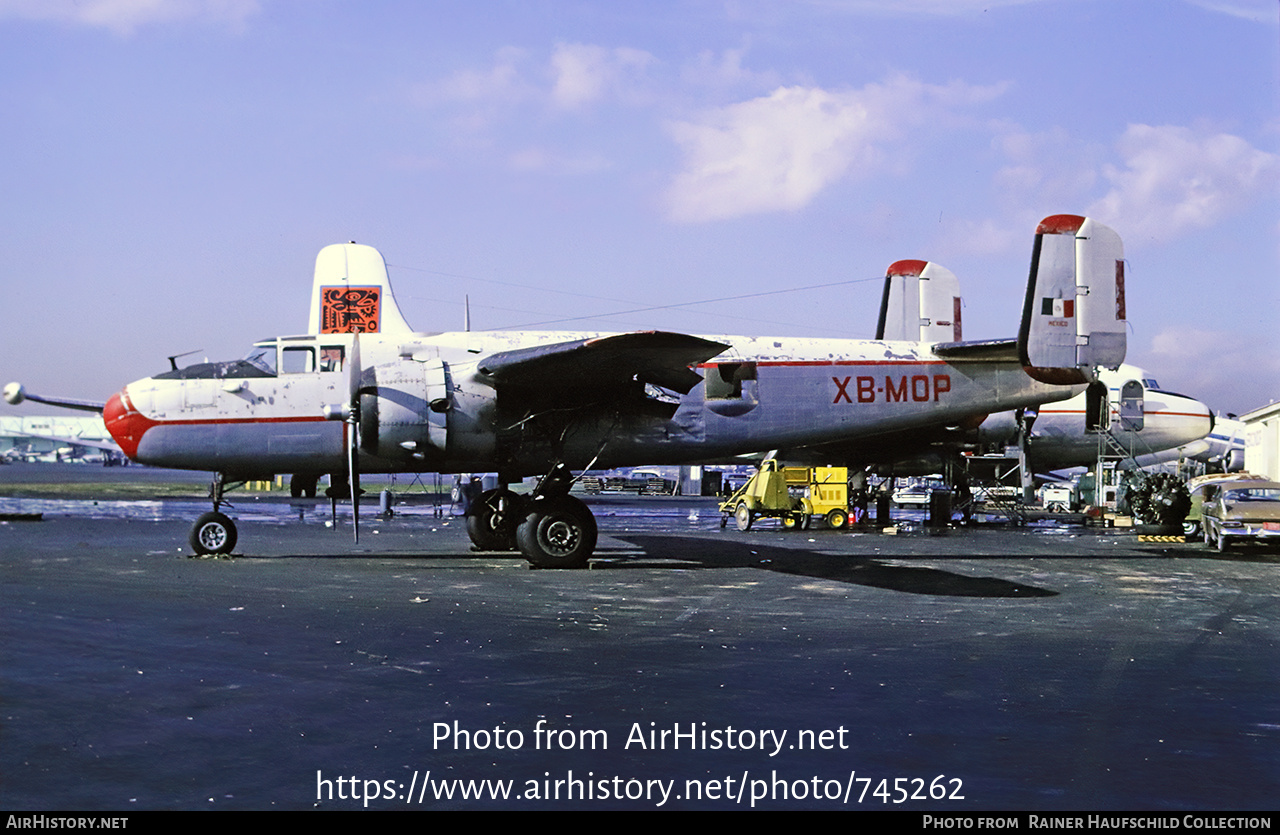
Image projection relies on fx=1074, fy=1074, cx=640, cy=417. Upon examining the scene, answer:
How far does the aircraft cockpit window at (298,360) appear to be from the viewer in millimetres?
19812

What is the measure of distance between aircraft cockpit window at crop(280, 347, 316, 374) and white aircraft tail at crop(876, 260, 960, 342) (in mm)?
15791

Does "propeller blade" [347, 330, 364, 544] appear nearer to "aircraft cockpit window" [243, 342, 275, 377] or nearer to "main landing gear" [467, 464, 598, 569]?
"aircraft cockpit window" [243, 342, 275, 377]

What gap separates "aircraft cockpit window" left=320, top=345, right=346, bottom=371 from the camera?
19.9 m

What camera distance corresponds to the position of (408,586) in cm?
1606

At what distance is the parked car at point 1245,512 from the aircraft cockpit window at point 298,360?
20547 mm

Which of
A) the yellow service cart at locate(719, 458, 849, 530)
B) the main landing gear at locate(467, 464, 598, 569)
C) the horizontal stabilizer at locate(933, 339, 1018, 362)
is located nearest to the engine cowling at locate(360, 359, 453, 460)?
the main landing gear at locate(467, 464, 598, 569)

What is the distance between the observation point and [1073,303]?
22.7 m

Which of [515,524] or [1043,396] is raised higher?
[1043,396]

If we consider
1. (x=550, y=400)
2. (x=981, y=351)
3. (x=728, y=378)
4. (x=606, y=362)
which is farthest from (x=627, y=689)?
(x=981, y=351)

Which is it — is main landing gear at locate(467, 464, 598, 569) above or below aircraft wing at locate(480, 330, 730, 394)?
below

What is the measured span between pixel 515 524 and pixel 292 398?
547 cm

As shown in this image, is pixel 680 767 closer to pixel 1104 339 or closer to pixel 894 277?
pixel 1104 339

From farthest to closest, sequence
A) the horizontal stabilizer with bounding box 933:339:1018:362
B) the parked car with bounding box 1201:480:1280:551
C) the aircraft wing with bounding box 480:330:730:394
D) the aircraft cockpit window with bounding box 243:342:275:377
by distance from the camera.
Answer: the parked car with bounding box 1201:480:1280:551 → the horizontal stabilizer with bounding box 933:339:1018:362 → the aircraft cockpit window with bounding box 243:342:275:377 → the aircraft wing with bounding box 480:330:730:394

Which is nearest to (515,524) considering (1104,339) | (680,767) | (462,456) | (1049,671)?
(462,456)
